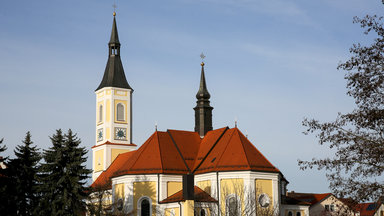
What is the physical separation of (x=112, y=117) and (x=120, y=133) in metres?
1.95

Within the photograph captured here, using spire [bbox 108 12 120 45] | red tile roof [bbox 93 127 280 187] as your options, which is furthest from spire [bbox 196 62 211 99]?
spire [bbox 108 12 120 45]

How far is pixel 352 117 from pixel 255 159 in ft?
107

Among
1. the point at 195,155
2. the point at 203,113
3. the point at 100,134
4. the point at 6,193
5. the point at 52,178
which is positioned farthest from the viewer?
the point at 100,134

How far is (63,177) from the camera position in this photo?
1409 inches

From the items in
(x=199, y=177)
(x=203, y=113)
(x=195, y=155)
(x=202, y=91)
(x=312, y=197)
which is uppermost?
(x=202, y=91)

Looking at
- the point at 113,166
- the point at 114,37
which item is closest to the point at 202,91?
the point at 113,166

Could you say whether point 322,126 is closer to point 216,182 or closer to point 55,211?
point 55,211

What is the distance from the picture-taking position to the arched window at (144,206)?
148 ft

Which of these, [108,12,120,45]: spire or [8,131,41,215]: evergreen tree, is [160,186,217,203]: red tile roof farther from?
[108,12,120,45]: spire

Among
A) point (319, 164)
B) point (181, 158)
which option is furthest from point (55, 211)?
point (319, 164)

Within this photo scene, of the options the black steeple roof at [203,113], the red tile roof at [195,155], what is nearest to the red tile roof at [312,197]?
the black steeple roof at [203,113]

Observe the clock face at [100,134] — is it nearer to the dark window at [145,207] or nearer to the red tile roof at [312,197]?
the dark window at [145,207]

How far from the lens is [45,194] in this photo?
36.0 m

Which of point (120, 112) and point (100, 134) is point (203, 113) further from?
point (100, 134)
